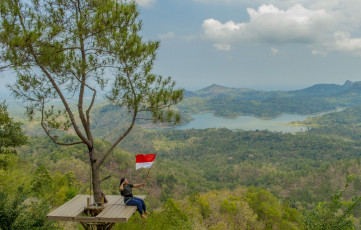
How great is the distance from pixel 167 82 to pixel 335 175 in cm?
8045

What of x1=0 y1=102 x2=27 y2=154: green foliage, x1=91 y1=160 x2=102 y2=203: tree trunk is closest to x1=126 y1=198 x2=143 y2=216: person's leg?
x1=91 y1=160 x2=102 y2=203: tree trunk

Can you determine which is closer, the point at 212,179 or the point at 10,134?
the point at 10,134

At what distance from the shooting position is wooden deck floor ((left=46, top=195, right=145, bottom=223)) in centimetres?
534

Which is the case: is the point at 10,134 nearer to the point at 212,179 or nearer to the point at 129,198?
the point at 129,198

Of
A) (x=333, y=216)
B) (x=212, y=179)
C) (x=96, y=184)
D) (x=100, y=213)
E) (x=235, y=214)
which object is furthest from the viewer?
(x=212, y=179)

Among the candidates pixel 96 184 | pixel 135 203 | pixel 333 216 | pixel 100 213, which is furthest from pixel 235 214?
pixel 100 213

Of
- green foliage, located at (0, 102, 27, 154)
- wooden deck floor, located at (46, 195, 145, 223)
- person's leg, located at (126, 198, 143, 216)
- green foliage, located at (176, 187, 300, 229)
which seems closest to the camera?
wooden deck floor, located at (46, 195, 145, 223)

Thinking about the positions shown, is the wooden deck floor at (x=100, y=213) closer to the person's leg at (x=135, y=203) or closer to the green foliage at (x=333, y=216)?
the person's leg at (x=135, y=203)

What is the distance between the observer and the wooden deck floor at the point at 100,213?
5.34 m

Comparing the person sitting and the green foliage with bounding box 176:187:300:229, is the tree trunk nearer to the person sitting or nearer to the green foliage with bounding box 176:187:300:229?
the person sitting

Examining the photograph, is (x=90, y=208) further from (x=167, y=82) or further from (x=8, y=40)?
(x=8, y=40)

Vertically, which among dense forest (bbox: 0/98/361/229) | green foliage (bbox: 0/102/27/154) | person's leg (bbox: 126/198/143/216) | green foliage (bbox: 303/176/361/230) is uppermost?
green foliage (bbox: 0/102/27/154)

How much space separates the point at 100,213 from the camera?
5633 mm

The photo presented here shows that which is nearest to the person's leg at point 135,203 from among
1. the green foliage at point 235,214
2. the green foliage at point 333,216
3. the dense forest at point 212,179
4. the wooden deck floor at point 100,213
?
the wooden deck floor at point 100,213
